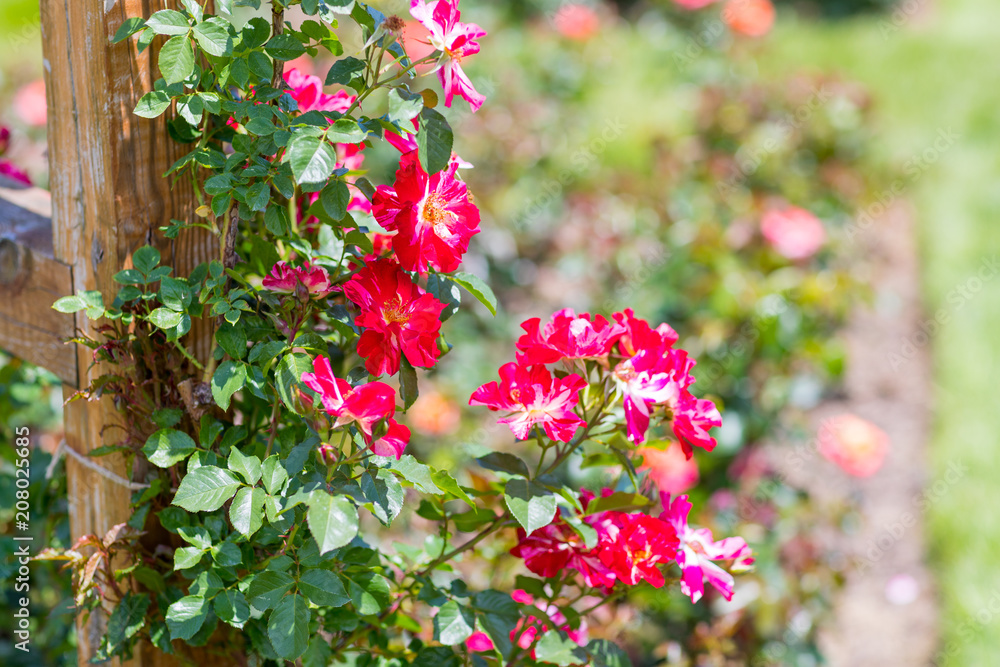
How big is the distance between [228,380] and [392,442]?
15cm

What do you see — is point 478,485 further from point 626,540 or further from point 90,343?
point 90,343

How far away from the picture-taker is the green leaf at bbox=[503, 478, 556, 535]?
30.0 inches

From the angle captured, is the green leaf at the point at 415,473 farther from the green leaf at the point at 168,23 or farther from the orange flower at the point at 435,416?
the orange flower at the point at 435,416

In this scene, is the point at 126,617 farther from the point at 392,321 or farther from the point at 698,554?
the point at 698,554

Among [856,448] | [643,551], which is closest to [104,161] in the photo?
[643,551]

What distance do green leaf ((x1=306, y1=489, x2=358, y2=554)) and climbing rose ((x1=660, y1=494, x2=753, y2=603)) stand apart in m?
0.37

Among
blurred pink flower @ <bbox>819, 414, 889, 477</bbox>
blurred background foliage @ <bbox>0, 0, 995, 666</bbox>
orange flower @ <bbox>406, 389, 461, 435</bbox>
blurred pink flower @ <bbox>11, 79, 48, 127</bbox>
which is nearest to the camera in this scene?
blurred background foliage @ <bbox>0, 0, 995, 666</bbox>

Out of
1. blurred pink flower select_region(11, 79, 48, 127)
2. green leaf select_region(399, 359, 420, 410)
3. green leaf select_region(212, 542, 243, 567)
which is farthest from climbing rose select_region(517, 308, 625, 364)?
blurred pink flower select_region(11, 79, 48, 127)

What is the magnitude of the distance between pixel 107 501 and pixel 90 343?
0.82ft

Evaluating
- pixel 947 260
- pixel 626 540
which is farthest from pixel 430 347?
pixel 947 260

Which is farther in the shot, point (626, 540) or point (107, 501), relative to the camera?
point (107, 501)

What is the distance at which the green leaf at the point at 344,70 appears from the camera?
0.71 metres

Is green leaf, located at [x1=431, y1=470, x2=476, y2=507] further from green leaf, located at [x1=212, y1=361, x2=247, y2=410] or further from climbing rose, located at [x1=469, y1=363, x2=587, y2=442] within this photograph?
green leaf, located at [x1=212, y1=361, x2=247, y2=410]

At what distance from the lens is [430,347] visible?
2.50 feet
